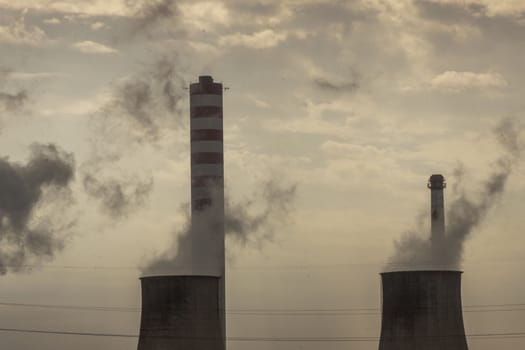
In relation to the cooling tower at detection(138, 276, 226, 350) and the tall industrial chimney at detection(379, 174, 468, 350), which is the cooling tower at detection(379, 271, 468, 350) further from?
the cooling tower at detection(138, 276, 226, 350)

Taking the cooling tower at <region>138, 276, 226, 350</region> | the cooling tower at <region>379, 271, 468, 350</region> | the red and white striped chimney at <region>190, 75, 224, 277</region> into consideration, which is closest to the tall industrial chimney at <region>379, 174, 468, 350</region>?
the cooling tower at <region>379, 271, 468, 350</region>

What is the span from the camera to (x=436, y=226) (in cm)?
4766

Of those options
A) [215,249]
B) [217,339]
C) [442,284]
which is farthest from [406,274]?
[215,249]

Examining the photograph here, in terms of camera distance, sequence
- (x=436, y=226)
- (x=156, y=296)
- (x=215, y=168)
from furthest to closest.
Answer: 1. (x=436, y=226)
2. (x=215, y=168)
3. (x=156, y=296)

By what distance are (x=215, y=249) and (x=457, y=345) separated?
421 inches

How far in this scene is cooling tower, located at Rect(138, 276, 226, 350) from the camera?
3534 cm

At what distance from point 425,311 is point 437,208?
39.9 feet

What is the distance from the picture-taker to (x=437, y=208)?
4825 centimetres

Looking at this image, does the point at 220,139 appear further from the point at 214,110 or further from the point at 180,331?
the point at 180,331

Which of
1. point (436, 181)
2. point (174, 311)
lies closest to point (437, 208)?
point (436, 181)

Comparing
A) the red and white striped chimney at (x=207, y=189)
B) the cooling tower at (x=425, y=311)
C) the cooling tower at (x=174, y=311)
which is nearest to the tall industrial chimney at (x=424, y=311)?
the cooling tower at (x=425, y=311)

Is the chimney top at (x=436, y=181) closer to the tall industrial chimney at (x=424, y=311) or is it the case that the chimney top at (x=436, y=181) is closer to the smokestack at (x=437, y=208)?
the smokestack at (x=437, y=208)

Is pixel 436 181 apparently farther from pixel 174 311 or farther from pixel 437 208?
pixel 174 311

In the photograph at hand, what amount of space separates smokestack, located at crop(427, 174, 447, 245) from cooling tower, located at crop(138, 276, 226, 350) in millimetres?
14419
